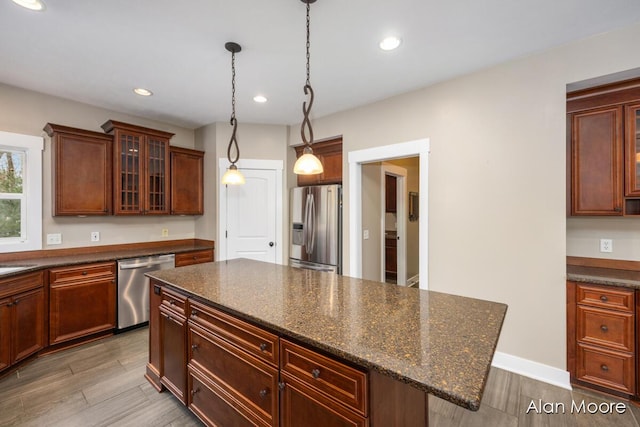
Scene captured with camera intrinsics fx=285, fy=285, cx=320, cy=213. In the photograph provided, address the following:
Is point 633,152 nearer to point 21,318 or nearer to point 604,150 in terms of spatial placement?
point 604,150

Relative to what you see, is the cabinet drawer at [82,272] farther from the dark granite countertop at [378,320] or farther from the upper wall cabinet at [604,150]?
the upper wall cabinet at [604,150]

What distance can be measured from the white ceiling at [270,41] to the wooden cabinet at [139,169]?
487 millimetres

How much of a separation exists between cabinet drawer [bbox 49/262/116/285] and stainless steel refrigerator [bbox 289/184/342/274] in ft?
7.14

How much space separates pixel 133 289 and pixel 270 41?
3013 mm

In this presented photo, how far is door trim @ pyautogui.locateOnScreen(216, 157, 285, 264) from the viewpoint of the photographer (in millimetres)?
3996

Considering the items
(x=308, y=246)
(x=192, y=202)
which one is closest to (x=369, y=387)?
(x=308, y=246)

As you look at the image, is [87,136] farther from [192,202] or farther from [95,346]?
[95,346]

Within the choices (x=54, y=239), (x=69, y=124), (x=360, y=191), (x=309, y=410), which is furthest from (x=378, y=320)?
(x=69, y=124)

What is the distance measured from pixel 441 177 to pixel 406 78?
3.33ft

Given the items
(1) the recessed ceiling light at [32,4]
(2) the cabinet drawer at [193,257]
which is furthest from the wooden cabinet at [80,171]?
(1) the recessed ceiling light at [32,4]

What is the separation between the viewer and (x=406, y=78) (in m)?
2.74

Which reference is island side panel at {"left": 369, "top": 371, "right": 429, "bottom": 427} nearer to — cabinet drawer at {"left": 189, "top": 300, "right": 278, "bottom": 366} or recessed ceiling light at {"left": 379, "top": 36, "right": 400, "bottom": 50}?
cabinet drawer at {"left": 189, "top": 300, "right": 278, "bottom": 366}

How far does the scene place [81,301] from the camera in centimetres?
293

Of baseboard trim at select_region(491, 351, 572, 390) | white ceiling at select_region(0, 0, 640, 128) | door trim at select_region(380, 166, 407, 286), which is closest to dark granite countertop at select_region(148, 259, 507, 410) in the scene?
baseboard trim at select_region(491, 351, 572, 390)
